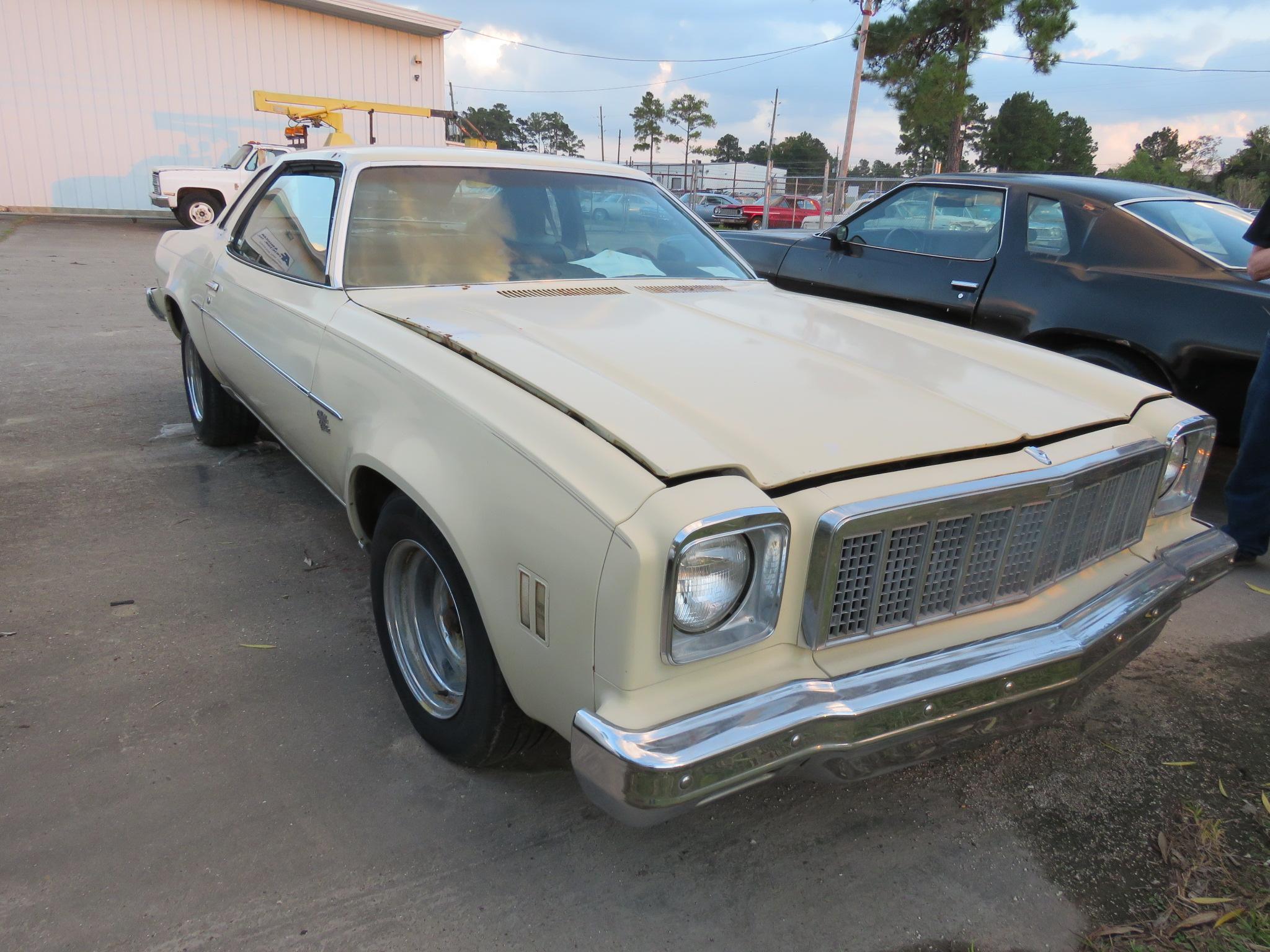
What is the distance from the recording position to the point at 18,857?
1.86 meters

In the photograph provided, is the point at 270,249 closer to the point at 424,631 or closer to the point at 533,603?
the point at 424,631

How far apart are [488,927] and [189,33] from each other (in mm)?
23291

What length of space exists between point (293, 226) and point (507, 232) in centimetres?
87

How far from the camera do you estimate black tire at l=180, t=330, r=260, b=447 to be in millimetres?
4312

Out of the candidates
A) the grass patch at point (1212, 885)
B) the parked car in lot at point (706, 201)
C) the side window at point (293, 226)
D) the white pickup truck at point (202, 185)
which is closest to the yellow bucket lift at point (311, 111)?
the white pickup truck at point (202, 185)

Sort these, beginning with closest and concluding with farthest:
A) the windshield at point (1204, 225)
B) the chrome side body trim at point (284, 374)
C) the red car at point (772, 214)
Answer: the chrome side body trim at point (284, 374), the windshield at point (1204, 225), the red car at point (772, 214)

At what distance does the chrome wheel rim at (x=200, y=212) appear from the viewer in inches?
614

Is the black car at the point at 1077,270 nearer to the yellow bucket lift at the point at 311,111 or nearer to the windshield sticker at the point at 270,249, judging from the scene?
the windshield sticker at the point at 270,249

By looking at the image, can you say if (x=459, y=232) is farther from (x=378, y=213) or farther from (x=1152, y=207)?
(x=1152, y=207)

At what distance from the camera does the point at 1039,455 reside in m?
1.83

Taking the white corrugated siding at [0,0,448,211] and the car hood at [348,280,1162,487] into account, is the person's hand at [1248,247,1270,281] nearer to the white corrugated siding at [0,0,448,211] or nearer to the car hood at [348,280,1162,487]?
the car hood at [348,280,1162,487]

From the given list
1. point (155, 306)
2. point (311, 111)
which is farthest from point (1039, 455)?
point (311, 111)

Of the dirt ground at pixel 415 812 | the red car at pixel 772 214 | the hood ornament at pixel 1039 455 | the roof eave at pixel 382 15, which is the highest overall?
the roof eave at pixel 382 15

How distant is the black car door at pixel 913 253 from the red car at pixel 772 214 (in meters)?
19.4
